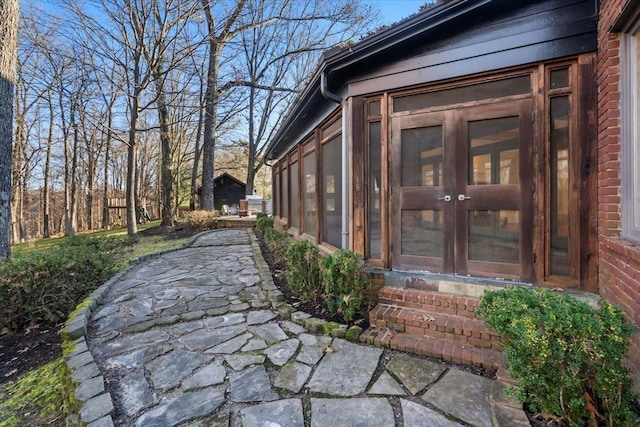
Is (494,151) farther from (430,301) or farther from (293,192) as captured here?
(293,192)

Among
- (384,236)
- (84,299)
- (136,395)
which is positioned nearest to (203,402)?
(136,395)

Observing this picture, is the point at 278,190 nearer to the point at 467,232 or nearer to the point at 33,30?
the point at 467,232

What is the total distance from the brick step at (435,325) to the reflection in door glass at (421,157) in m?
1.29

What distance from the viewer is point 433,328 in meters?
2.68

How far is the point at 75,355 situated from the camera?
259cm

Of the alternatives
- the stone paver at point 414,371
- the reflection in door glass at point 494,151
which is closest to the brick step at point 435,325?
the stone paver at point 414,371

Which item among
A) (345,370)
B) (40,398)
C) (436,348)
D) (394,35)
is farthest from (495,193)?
(40,398)

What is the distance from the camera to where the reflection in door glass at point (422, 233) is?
3.11 m

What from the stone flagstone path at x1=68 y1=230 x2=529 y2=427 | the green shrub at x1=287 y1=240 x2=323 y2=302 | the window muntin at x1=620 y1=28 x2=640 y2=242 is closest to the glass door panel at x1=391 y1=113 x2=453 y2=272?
the green shrub at x1=287 y1=240 x2=323 y2=302

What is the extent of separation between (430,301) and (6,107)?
249 inches

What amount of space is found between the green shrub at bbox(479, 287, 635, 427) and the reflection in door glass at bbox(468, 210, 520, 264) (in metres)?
1.15

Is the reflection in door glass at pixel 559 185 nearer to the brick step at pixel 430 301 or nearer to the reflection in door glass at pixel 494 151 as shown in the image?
the reflection in door glass at pixel 494 151

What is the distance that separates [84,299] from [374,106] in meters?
4.39

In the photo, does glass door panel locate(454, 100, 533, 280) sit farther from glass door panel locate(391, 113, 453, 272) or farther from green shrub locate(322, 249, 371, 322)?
green shrub locate(322, 249, 371, 322)
